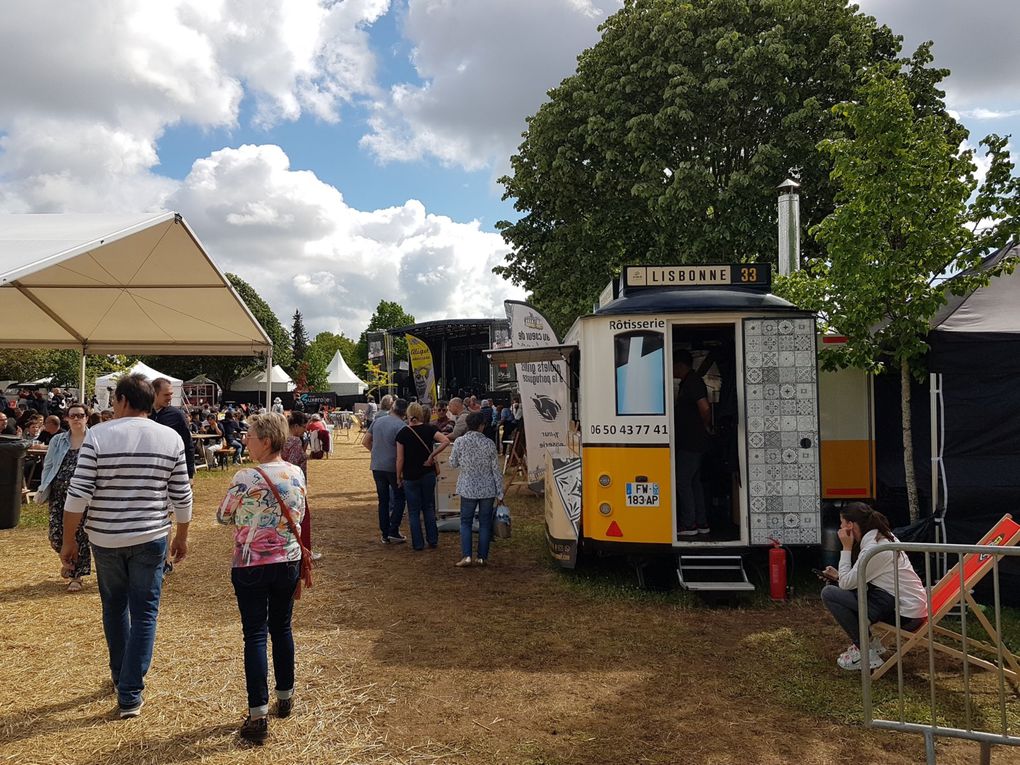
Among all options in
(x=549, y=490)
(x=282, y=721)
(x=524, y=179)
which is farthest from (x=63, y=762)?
(x=524, y=179)

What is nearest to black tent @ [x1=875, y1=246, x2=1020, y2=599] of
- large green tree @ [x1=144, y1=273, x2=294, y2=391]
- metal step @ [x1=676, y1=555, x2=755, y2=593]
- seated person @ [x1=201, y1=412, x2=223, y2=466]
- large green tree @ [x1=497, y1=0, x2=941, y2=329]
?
metal step @ [x1=676, y1=555, x2=755, y2=593]

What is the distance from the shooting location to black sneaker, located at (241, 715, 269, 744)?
3820 mm

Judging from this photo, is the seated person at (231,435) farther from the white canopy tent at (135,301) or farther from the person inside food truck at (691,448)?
the person inside food truck at (691,448)

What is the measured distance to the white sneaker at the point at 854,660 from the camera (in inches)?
187

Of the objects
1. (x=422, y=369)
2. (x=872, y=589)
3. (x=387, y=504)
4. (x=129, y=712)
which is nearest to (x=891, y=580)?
(x=872, y=589)

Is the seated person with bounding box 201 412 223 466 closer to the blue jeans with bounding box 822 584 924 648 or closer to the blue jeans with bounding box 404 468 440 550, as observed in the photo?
the blue jeans with bounding box 404 468 440 550

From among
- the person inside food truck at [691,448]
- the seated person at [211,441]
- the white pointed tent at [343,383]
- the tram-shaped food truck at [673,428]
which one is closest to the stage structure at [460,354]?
the seated person at [211,441]

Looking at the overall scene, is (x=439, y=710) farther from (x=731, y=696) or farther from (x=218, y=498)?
(x=218, y=498)

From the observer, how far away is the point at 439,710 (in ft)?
14.1

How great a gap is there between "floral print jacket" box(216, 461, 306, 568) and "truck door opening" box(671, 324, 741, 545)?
3.72 meters

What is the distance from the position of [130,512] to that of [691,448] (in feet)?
16.1

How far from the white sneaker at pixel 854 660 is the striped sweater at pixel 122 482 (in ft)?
14.4

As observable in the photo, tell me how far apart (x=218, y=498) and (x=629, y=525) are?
9284 mm

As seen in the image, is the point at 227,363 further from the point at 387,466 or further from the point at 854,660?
the point at 854,660
